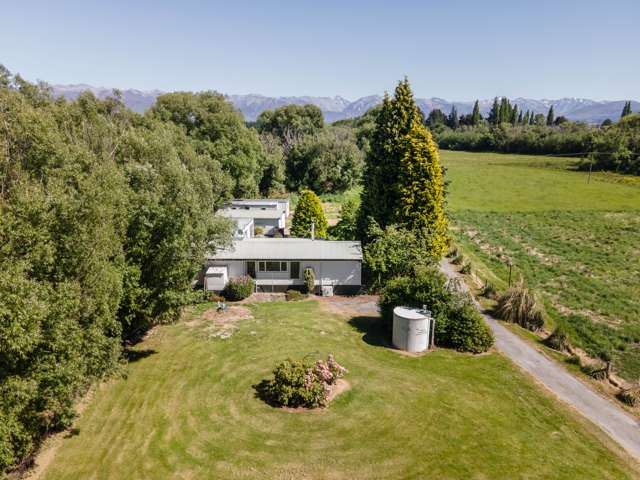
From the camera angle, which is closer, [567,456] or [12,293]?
[12,293]

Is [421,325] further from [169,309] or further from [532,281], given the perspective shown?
[532,281]

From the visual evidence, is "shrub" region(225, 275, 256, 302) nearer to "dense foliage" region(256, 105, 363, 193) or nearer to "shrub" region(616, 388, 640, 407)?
"shrub" region(616, 388, 640, 407)

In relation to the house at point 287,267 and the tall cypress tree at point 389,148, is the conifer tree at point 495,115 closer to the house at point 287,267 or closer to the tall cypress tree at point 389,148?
the tall cypress tree at point 389,148

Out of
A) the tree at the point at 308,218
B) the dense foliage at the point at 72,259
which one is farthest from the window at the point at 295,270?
the tree at the point at 308,218

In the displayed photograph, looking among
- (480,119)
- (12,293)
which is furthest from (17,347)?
(480,119)

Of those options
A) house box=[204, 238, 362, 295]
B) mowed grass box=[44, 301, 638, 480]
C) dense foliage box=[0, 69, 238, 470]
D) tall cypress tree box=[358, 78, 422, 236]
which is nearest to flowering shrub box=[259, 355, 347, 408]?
mowed grass box=[44, 301, 638, 480]

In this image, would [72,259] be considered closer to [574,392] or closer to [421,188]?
[574,392]
